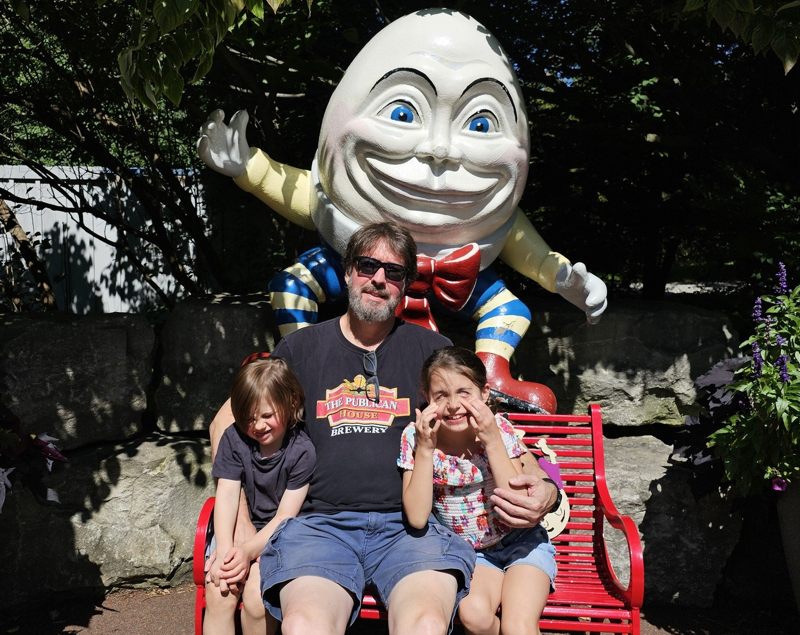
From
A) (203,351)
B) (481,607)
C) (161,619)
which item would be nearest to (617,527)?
(481,607)

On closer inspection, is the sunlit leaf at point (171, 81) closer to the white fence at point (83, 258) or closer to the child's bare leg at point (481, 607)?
the child's bare leg at point (481, 607)

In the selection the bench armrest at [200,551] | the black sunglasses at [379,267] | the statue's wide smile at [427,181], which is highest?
the statue's wide smile at [427,181]

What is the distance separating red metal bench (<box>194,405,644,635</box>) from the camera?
8.57 feet

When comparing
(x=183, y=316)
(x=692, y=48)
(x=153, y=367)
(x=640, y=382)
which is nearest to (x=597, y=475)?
(x=640, y=382)

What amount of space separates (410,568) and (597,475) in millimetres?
1069

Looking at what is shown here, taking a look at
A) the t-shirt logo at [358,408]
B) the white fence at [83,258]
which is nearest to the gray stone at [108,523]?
the t-shirt logo at [358,408]

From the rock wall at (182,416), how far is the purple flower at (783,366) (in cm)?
84

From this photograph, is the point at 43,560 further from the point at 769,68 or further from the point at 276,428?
the point at 769,68

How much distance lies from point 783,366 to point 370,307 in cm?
157

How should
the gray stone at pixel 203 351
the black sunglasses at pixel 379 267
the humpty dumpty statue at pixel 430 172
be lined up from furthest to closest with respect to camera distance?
the gray stone at pixel 203 351 < the humpty dumpty statue at pixel 430 172 < the black sunglasses at pixel 379 267

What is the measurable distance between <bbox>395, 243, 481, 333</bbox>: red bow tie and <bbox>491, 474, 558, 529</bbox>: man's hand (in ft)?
3.35

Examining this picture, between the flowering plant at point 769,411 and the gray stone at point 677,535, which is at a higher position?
the flowering plant at point 769,411

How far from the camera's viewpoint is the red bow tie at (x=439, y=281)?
→ 3316 mm

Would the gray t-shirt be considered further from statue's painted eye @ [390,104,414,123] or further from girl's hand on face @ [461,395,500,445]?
statue's painted eye @ [390,104,414,123]
